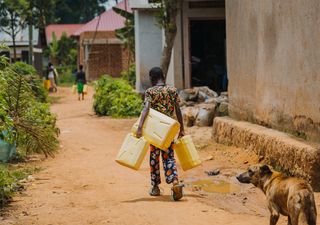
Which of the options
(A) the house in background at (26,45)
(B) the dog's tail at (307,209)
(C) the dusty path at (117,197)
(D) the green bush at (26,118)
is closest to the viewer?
(B) the dog's tail at (307,209)

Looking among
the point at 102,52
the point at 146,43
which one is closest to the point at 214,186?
the point at 146,43

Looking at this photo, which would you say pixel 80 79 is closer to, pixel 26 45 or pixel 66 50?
Result: pixel 26 45

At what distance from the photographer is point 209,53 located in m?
20.6

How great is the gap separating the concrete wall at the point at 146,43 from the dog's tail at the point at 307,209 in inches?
674

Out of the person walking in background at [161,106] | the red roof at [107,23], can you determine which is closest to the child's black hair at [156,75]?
the person walking in background at [161,106]

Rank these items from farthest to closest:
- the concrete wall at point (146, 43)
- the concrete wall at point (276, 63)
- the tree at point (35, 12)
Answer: the tree at point (35, 12) → the concrete wall at point (146, 43) → the concrete wall at point (276, 63)

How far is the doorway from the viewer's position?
66.4ft

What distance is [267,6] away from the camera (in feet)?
33.6

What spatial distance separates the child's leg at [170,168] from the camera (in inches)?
303

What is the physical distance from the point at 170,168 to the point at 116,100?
39.9ft

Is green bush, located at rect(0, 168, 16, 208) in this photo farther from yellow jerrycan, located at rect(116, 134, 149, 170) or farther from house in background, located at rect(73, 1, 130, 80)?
house in background, located at rect(73, 1, 130, 80)

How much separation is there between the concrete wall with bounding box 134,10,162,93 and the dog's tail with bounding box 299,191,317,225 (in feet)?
56.2

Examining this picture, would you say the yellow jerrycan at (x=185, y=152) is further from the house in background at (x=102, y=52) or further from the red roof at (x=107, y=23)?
the red roof at (x=107, y=23)

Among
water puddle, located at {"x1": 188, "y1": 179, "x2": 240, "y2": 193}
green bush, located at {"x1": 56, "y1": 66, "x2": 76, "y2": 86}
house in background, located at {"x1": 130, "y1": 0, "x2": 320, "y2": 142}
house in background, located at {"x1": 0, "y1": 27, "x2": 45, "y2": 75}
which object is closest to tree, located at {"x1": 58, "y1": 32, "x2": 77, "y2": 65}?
green bush, located at {"x1": 56, "y1": 66, "x2": 76, "y2": 86}
